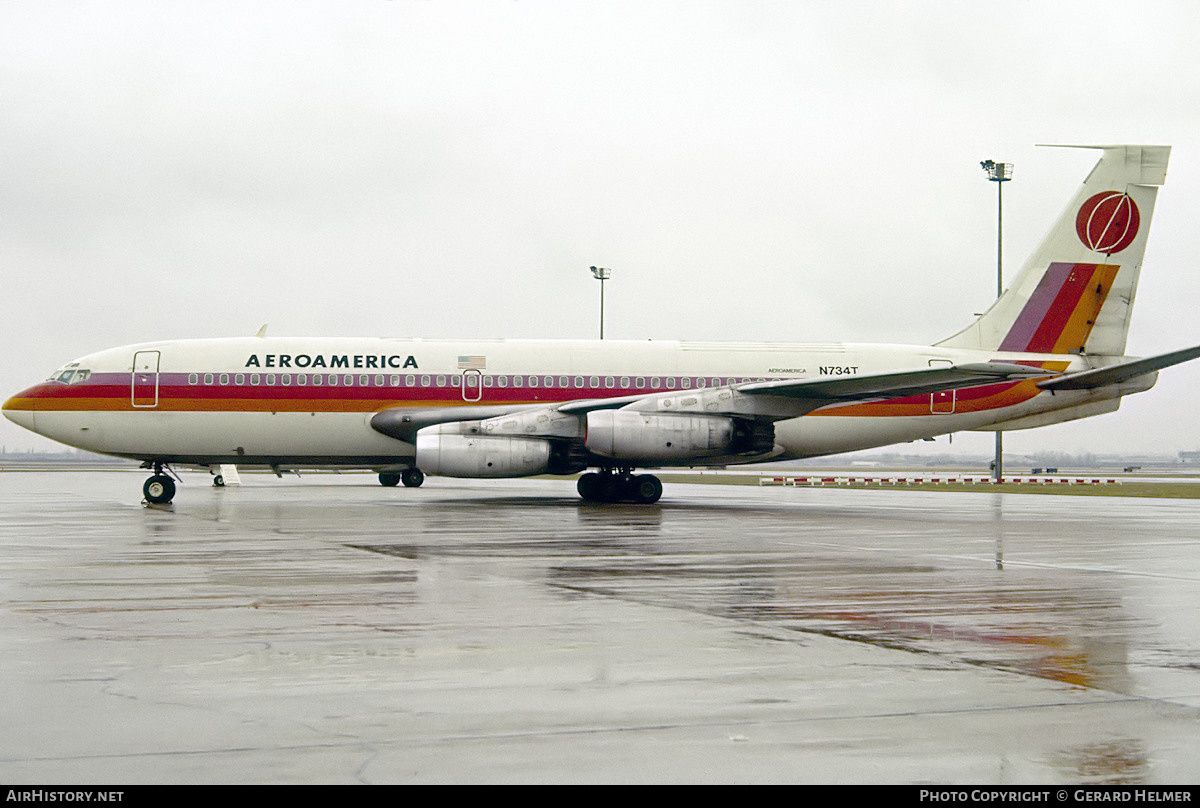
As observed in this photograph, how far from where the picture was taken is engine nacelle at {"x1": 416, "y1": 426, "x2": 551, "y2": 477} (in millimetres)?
24453

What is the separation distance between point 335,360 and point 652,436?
25.2 ft

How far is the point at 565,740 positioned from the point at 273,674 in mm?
2112

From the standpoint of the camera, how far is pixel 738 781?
4312 millimetres

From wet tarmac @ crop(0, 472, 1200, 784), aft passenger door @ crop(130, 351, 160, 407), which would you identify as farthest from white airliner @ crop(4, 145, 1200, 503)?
wet tarmac @ crop(0, 472, 1200, 784)

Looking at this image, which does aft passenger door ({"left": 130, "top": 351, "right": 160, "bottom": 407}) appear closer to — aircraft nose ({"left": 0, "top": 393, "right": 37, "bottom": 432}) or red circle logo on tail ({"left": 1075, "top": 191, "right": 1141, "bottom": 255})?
aircraft nose ({"left": 0, "top": 393, "right": 37, "bottom": 432})

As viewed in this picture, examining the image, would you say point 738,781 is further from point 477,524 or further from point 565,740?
point 477,524

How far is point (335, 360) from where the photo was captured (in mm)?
26781

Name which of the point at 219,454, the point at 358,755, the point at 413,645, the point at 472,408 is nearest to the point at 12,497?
the point at 219,454

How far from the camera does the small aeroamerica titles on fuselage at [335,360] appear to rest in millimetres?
26562

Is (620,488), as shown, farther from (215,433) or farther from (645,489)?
(215,433)

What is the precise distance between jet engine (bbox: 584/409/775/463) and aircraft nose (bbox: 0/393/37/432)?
41.9 feet

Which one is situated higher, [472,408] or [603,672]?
[472,408]

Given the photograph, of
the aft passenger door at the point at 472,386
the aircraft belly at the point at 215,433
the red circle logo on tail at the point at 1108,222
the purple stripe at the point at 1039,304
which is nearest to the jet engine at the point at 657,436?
the aft passenger door at the point at 472,386


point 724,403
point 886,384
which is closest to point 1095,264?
point 886,384
